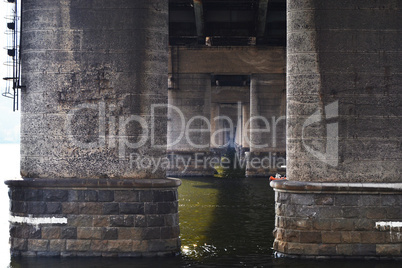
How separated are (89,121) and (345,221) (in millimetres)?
6462

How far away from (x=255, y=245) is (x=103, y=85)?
19.0 ft

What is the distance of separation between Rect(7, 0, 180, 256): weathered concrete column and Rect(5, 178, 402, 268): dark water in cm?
73

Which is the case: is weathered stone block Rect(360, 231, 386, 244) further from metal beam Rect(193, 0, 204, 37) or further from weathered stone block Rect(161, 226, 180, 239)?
metal beam Rect(193, 0, 204, 37)

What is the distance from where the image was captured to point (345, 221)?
14734 mm

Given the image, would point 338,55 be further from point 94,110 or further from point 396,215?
point 94,110

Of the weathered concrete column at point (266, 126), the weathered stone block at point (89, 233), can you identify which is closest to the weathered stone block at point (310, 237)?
the weathered stone block at point (89, 233)

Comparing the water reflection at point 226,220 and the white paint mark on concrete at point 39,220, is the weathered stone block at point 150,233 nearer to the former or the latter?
the water reflection at point 226,220

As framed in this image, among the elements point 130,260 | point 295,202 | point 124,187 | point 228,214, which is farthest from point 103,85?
point 228,214

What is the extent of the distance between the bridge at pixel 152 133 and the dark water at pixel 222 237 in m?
0.39

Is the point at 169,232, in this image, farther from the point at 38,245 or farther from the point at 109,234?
the point at 38,245

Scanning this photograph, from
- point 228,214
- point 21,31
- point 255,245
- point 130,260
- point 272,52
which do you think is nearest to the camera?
point 130,260

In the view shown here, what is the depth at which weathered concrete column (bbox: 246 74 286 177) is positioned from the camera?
4038 cm

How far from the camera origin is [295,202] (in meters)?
14.9

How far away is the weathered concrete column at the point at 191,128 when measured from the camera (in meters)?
40.2
